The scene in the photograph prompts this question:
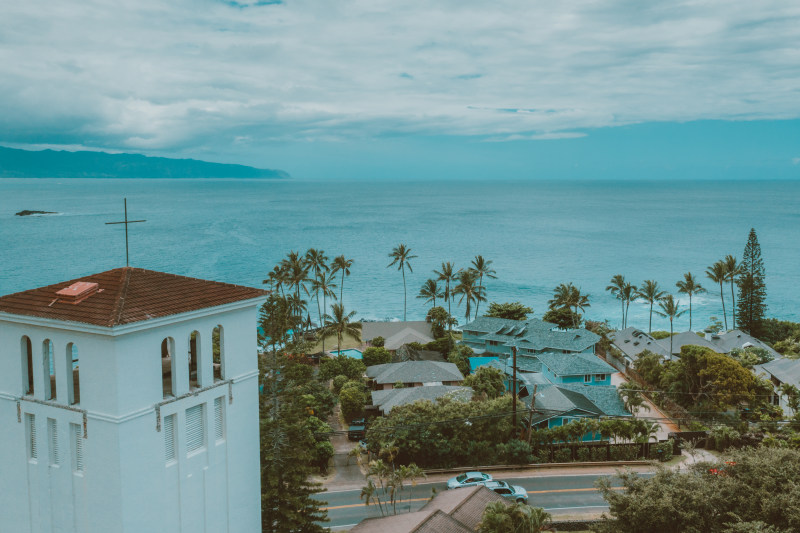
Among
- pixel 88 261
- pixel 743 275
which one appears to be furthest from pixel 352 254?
pixel 743 275

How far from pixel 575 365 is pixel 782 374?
1606 cm

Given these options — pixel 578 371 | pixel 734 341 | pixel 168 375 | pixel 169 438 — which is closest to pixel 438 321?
pixel 578 371

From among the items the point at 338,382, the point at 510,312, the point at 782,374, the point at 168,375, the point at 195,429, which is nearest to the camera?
the point at 195,429

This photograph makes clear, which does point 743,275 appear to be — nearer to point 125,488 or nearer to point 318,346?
point 318,346

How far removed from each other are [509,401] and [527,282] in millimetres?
89378

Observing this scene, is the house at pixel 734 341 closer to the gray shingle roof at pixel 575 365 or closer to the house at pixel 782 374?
the house at pixel 782 374

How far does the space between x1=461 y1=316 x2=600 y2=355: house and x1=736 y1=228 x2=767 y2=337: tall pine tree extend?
2495 cm

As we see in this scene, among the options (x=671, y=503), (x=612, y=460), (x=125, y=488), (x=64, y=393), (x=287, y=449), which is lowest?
(x=612, y=460)

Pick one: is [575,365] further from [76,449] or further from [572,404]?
[76,449]

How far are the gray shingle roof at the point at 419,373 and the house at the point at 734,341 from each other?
3220cm

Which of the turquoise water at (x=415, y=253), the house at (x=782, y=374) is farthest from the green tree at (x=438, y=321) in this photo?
the house at (x=782, y=374)

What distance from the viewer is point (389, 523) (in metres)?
25.3

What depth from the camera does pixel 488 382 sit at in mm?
45469

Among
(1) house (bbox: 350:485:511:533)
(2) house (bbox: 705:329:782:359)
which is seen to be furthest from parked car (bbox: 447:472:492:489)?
(2) house (bbox: 705:329:782:359)
